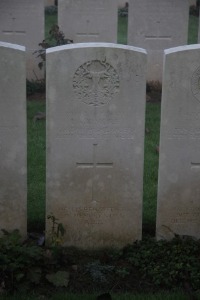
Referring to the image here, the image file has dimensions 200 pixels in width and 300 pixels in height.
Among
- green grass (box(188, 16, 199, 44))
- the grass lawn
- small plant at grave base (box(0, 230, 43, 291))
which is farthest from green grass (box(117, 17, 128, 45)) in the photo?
small plant at grave base (box(0, 230, 43, 291))

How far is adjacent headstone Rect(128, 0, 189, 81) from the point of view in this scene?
36.0 ft

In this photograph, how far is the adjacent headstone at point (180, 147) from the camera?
5.29m

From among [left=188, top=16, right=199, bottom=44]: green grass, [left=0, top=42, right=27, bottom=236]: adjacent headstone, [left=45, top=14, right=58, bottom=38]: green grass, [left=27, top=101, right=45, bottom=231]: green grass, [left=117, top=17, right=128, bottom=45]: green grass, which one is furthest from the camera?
[left=45, top=14, right=58, bottom=38]: green grass

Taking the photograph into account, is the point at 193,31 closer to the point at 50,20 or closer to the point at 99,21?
the point at 50,20

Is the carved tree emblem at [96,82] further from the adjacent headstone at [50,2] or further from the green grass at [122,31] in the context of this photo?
the adjacent headstone at [50,2]

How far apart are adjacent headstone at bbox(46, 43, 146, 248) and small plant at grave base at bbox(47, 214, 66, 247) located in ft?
0.19

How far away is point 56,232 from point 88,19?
6.30 metres

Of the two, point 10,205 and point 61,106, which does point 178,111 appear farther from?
point 10,205

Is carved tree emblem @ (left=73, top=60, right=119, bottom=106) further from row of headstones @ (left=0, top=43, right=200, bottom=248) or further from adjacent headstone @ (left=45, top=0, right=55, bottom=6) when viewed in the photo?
adjacent headstone @ (left=45, top=0, right=55, bottom=6)

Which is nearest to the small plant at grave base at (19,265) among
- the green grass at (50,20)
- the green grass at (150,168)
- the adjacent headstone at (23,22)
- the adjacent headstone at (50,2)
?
the green grass at (150,168)

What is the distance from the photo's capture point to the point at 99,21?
11.0 m

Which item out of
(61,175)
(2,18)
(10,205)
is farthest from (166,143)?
(2,18)

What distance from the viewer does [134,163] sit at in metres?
5.48

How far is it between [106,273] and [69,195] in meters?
0.75
